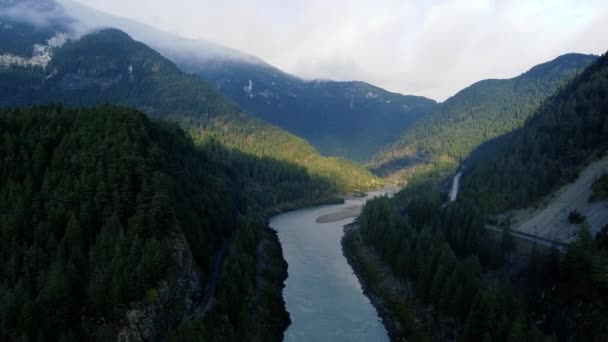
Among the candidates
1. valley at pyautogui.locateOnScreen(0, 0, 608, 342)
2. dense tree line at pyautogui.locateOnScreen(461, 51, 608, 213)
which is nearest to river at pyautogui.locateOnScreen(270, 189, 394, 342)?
valley at pyautogui.locateOnScreen(0, 0, 608, 342)

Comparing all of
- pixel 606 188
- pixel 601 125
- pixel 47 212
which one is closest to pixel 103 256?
pixel 47 212

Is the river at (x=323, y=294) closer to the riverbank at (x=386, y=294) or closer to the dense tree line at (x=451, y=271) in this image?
the riverbank at (x=386, y=294)

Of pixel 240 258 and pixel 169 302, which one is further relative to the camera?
pixel 240 258

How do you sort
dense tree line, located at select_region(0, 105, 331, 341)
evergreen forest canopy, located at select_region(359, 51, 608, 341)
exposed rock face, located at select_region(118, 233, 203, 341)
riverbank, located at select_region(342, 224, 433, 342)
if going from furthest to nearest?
1. riverbank, located at select_region(342, 224, 433, 342)
2. evergreen forest canopy, located at select_region(359, 51, 608, 341)
3. exposed rock face, located at select_region(118, 233, 203, 341)
4. dense tree line, located at select_region(0, 105, 331, 341)

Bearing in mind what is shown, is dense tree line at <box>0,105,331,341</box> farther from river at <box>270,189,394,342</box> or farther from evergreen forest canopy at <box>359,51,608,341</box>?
evergreen forest canopy at <box>359,51,608,341</box>

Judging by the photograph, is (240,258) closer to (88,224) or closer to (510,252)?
(88,224)

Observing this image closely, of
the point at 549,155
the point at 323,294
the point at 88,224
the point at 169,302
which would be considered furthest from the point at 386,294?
the point at 549,155
